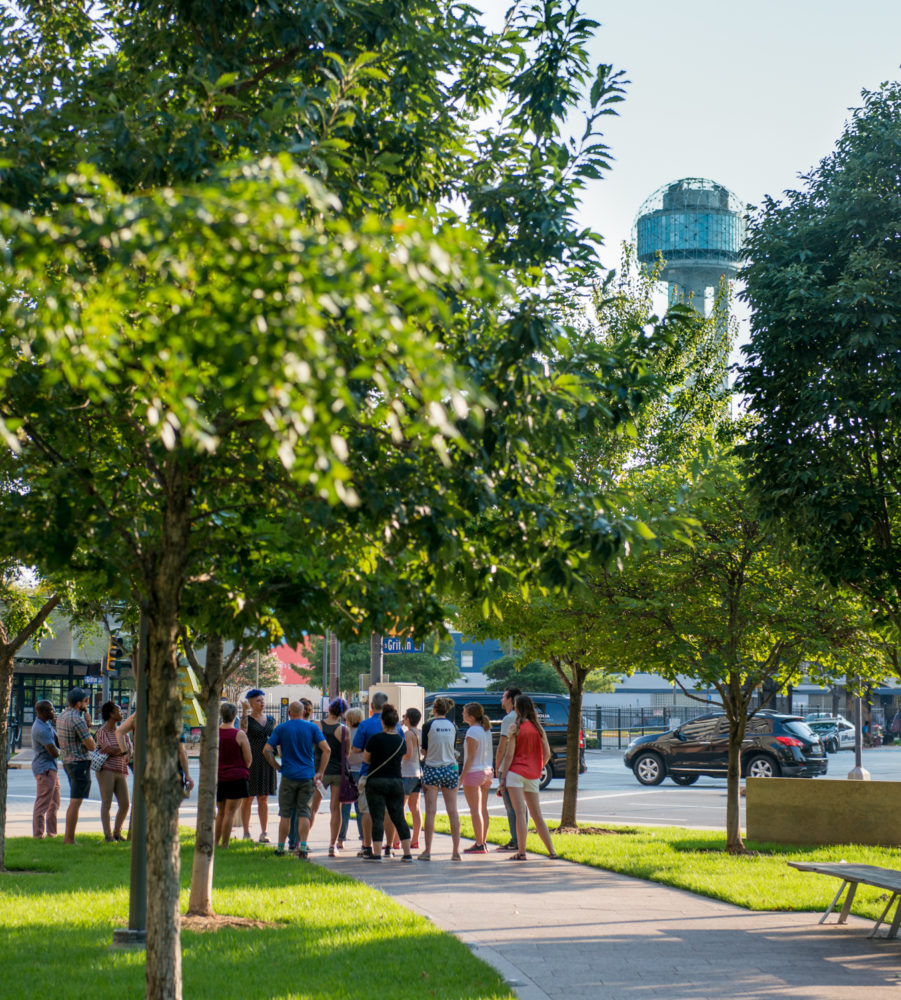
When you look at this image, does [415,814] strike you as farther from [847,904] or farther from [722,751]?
[722,751]

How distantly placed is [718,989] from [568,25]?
5.72 meters

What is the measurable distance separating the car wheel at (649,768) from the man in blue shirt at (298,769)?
17.1 metres

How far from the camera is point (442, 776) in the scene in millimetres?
13305

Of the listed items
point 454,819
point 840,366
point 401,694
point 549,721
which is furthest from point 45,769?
point 549,721

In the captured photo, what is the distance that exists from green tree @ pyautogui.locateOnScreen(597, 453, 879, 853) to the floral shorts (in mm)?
2573

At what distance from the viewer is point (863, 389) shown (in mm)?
9117

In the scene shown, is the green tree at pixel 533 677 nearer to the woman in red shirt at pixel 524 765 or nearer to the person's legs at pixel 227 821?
the person's legs at pixel 227 821

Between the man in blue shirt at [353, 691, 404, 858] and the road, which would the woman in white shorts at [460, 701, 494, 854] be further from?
the road

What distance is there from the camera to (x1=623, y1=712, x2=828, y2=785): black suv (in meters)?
25.7

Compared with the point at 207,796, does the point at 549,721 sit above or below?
below

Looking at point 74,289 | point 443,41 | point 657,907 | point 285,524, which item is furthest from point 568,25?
point 657,907

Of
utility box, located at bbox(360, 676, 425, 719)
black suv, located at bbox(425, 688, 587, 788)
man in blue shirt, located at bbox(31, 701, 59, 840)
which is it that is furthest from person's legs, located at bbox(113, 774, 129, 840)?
black suv, located at bbox(425, 688, 587, 788)

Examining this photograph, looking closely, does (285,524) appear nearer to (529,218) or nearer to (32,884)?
(529,218)

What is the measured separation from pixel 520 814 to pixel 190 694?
446 cm
